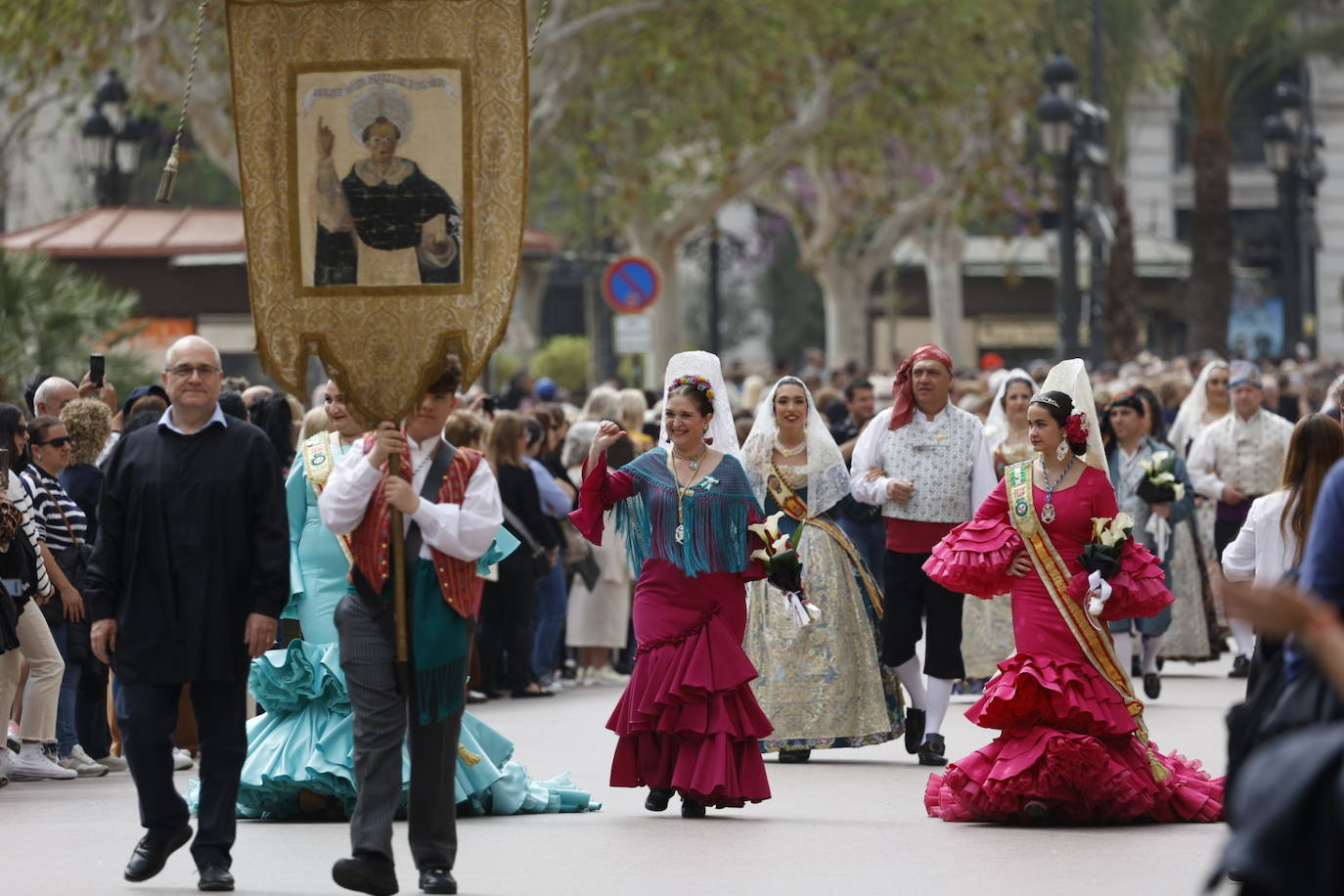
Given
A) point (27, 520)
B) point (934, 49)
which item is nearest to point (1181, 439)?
point (27, 520)

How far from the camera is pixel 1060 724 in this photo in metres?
9.72

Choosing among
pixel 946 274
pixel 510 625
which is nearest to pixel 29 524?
pixel 510 625

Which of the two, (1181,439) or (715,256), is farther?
(715,256)

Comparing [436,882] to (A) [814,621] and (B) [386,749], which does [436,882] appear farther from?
(A) [814,621]

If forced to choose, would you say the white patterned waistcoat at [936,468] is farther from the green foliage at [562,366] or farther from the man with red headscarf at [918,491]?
the green foliage at [562,366]

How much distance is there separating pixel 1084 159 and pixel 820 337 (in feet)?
119

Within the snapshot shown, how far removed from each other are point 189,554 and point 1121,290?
3376 cm

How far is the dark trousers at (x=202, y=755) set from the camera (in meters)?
8.05

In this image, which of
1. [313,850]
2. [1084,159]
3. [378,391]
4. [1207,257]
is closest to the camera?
[378,391]

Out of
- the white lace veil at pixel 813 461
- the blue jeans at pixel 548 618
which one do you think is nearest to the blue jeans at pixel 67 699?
the white lace veil at pixel 813 461

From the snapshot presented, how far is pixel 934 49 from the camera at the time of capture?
104ft

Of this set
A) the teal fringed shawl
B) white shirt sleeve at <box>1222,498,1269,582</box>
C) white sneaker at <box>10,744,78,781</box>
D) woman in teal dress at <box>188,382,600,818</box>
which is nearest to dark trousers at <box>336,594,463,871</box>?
woman in teal dress at <box>188,382,600,818</box>

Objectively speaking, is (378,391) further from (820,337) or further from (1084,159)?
(820,337)

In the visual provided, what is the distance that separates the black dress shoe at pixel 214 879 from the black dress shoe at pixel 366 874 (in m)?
0.54
